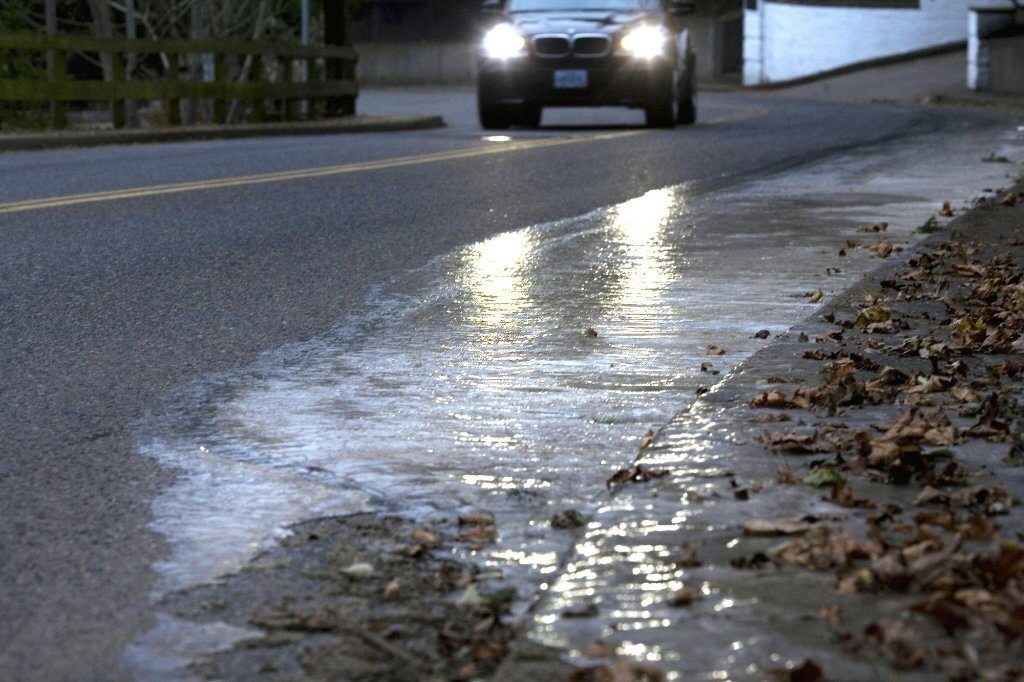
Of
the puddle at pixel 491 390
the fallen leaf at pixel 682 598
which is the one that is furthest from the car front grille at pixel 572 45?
the fallen leaf at pixel 682 598

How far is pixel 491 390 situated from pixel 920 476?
1580 mm

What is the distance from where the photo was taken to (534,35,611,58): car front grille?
2045 cm

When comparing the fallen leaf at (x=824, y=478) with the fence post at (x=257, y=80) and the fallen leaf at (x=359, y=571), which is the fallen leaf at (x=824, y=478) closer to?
the fallen leaf at (x=359, y=571)

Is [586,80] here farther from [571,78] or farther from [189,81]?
[189,81]

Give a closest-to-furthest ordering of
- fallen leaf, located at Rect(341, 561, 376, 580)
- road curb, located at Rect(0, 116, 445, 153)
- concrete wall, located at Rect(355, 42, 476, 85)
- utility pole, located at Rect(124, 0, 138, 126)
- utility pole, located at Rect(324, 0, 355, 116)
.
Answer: fallen leaf, located at Rect(341, 561, 376, 580) < road curb, located at Rect(0, 116, 445, 153) < utility pole, located at Rect(124, 0, 138, 126) < utility pole, located at Rect(324, 0, 355, 116) < concrete wall, located at Rect(355, 42, 476, 85)

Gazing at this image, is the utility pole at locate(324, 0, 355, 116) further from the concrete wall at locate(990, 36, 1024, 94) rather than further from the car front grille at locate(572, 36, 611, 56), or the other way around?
the concrete wall at locate(990, 36, 1024, 94)

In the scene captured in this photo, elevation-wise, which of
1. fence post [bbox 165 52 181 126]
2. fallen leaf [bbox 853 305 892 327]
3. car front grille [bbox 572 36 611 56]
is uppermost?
car front grille [bbox 572 36 611 56]

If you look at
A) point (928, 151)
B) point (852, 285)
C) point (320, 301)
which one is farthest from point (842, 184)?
point (320, 301)

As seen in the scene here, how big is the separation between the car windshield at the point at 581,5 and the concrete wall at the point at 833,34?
26605 mm

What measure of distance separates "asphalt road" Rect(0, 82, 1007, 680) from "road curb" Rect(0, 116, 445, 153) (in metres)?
0.99

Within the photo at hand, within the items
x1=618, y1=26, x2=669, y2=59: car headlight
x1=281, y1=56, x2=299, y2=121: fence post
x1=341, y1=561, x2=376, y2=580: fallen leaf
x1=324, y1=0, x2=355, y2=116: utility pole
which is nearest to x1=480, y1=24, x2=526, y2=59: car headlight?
x1=618, y1=26, x2=669, y2=59: car headlight

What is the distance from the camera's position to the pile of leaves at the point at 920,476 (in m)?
3.03

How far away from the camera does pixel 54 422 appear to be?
493cm

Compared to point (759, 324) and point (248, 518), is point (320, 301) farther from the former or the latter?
point (248, 518)
